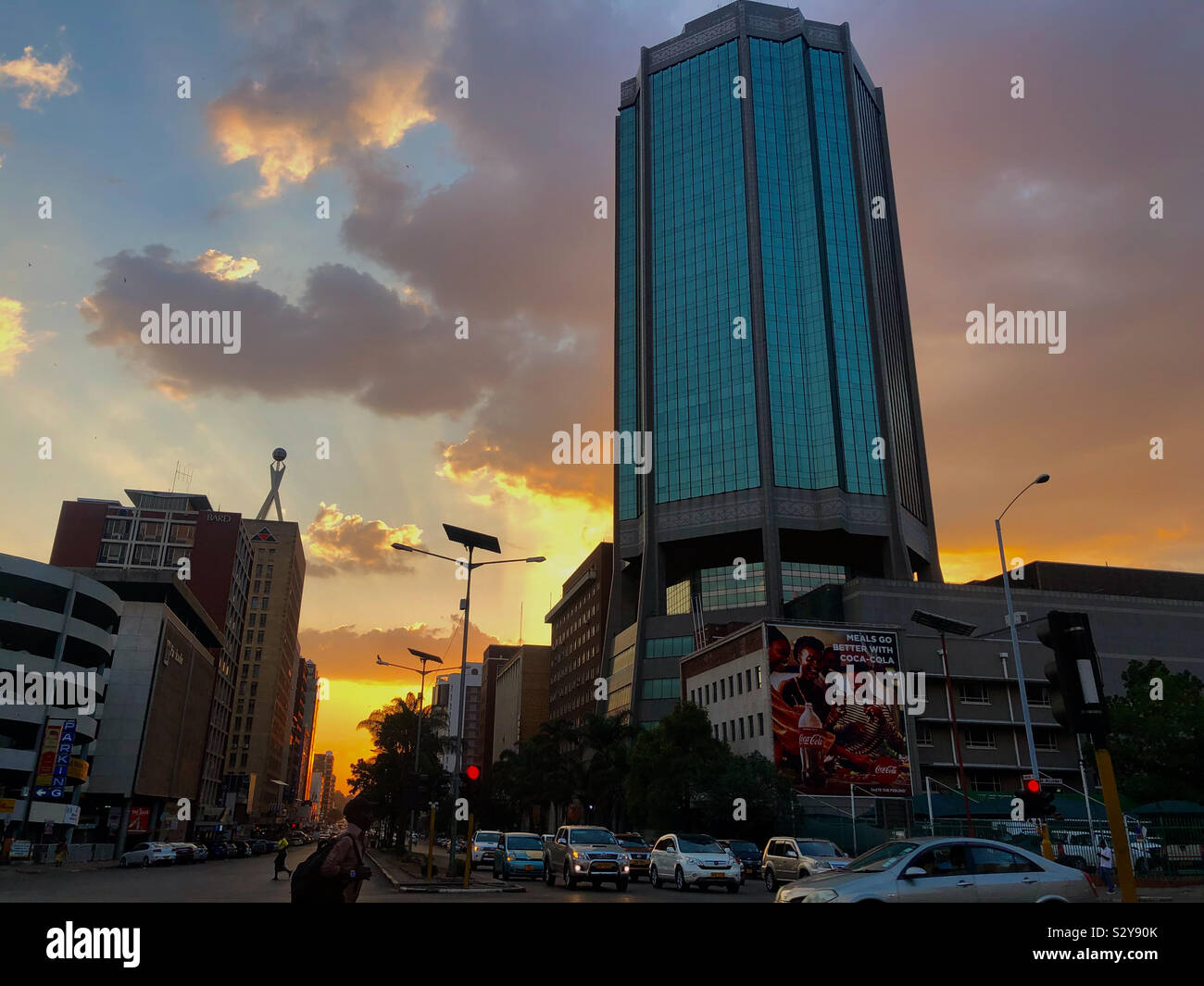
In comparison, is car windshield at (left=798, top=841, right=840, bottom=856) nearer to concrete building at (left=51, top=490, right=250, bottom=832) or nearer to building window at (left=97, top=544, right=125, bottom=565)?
concrete building at (left=51, top=490, right=250, bottom=832)

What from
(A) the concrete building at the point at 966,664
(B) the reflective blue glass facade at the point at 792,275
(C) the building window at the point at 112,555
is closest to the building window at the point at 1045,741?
(A) the concrete building at the point at 966,664

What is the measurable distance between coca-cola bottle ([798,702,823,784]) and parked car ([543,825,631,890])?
34.8 metres

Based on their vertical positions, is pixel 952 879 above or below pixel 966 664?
below

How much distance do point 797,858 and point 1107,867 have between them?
1033 centimetres

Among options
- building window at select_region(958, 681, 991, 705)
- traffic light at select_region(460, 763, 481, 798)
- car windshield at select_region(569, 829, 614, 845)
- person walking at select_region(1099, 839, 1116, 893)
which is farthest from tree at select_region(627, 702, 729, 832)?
traffic light at select_region(460, 763, 481, 798)

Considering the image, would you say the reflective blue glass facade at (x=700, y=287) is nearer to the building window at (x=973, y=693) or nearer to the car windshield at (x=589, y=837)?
the building window at (x=973, y=693)

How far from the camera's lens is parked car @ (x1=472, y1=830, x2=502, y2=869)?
46.0 metres

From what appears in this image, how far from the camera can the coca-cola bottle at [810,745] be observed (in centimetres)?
5950

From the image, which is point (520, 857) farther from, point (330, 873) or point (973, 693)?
point (973, 693)

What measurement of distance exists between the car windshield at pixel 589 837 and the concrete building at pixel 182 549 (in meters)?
91.4

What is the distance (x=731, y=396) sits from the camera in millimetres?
107125

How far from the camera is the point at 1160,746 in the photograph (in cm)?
4109

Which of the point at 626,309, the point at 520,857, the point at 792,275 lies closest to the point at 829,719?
the point at 520,857
